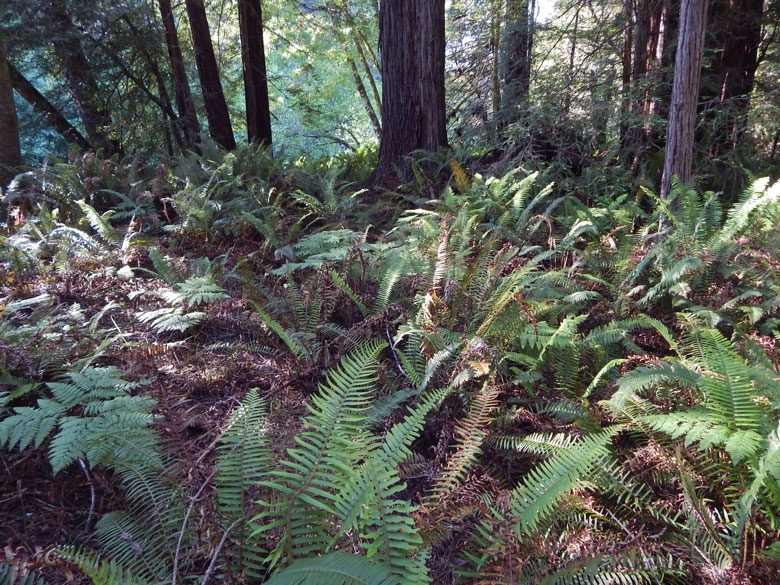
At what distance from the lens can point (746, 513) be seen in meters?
1.45

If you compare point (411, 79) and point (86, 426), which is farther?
point (411, 79)

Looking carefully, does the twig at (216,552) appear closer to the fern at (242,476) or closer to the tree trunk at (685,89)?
the fern at (242,476)

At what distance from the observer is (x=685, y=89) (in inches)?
134

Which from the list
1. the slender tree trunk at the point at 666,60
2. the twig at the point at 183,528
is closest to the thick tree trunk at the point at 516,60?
the slender tree trunk at the point at 666,60

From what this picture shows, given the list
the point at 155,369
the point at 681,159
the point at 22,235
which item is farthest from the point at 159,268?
the point at 681,159

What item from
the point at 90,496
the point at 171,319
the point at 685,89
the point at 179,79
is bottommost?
the point at 90,496

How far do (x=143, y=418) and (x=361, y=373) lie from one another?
0.83 m

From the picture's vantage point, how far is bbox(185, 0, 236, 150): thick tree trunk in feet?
23.2

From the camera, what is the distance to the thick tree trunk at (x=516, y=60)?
5.43m

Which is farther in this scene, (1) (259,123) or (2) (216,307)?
(1) (259,123)

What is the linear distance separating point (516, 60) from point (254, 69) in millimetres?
4251

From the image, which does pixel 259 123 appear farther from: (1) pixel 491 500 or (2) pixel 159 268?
(1) pixel 491 500

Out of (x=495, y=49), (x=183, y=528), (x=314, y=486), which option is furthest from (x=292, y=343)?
(x=495, y=49)

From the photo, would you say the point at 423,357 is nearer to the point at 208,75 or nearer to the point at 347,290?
the point at 347,290
